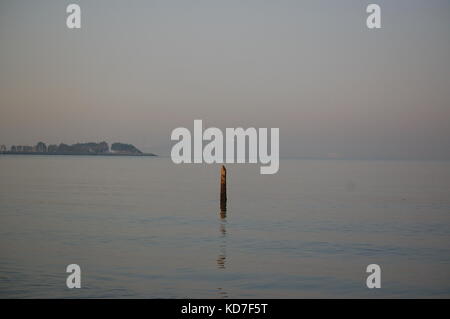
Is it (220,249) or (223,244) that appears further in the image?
(223,244)

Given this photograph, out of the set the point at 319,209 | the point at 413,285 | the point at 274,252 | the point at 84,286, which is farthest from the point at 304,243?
the point at 319,209

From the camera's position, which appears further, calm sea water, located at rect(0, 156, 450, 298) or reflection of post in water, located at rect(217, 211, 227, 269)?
reflection of post in water, located at rect(217, 211, 227, 269)

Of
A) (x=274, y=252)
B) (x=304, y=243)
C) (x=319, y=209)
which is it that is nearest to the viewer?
(x=274, y=252)

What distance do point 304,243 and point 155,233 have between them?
9.44 metres

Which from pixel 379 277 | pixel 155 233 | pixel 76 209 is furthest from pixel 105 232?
pixel 379 277

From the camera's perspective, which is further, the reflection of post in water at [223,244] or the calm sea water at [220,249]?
the reflection of post in water at [223,244]

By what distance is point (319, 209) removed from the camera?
2148 inches

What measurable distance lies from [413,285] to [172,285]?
363 inches

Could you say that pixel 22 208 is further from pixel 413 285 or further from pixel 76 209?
pixel 413 285

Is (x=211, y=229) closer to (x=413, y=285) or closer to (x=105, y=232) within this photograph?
(x=105, y=232)

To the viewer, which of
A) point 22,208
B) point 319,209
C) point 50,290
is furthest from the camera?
point 319,209

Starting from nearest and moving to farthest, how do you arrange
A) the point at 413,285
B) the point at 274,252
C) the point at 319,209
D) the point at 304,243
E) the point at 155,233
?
the point at 413,285, the point at 274,252, the point at 304,243, the point at 155,233, the point at 319,209

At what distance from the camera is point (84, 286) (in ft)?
70.0

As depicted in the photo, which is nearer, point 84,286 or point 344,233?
point 84,286
